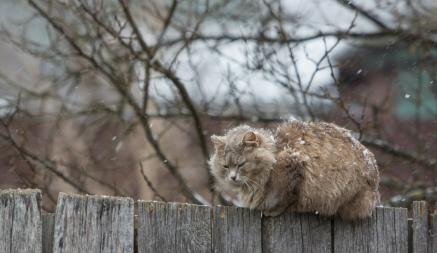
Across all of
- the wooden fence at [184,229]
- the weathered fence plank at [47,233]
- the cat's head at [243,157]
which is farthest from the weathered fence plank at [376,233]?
the weathered fence plank at [47,233]

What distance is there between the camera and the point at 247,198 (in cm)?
447

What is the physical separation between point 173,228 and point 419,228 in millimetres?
1392

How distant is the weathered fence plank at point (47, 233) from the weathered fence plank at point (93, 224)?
3 centimetres

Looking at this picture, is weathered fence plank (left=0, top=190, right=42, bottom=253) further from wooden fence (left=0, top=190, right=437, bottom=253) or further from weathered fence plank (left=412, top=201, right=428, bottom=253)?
weathered fence plank (left=412, top=201, right=428, bottom=253)

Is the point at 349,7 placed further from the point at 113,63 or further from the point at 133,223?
the point at 133,223

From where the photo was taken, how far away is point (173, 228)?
3.77 metres


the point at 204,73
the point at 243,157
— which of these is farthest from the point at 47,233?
the point at 204,73

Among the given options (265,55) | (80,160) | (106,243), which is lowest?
(106,243)

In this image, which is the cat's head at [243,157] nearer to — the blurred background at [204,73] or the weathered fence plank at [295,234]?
the weathered fence plank at [295,234]

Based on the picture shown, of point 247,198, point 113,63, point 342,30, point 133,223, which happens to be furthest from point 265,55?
point 133,223

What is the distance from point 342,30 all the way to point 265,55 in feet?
3.58

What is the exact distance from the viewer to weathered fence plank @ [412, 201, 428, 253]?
166 inches

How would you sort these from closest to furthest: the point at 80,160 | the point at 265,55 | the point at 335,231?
the point at 335,231 < the point at 265,55 < the point at 80,160

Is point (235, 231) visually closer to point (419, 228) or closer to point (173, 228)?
point (173, 228)
